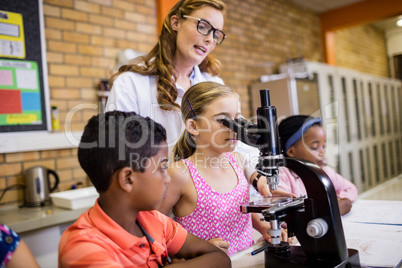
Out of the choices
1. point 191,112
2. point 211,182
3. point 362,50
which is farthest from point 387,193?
point 362,50

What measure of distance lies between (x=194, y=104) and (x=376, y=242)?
0.76 meters

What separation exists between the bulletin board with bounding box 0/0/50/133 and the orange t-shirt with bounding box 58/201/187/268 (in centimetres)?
197

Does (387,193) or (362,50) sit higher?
(362,50)

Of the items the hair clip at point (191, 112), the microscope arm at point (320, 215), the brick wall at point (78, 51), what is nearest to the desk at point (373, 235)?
the microscope arm at point (320, 215)

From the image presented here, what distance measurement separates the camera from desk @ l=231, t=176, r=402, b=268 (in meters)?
0.97

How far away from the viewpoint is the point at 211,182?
1.33 m

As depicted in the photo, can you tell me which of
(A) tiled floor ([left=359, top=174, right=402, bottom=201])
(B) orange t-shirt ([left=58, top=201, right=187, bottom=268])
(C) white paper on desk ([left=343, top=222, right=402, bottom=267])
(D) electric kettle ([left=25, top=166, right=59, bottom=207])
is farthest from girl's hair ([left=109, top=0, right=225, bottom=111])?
(D) electric kettle ([left=25, top=166, right=59, bottom=207])

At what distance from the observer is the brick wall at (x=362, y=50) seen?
6.86 meters

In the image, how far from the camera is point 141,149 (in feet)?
2.96

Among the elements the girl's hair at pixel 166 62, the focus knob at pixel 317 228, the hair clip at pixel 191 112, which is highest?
the girl's hair at pixel 166 62

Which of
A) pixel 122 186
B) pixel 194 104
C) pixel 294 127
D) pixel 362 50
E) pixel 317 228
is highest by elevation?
pixel 362 50

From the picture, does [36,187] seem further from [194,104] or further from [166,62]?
[194,104]

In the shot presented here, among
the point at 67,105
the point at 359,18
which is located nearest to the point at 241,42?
the point at 359,18

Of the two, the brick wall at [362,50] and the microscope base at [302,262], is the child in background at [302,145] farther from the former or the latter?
the brick wall at [362,50]
